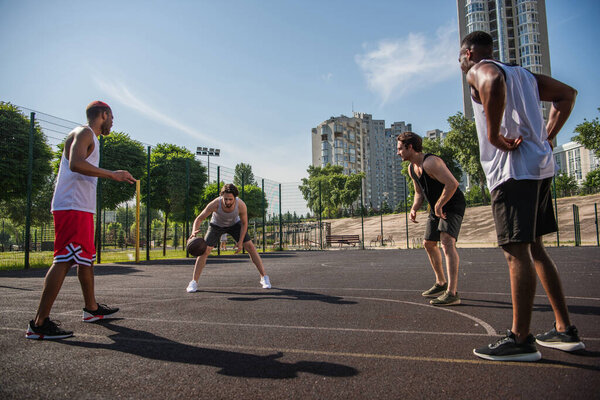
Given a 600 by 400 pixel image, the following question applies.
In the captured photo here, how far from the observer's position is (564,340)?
2.36 metres

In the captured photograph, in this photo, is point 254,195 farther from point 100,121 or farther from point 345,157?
point 345,157

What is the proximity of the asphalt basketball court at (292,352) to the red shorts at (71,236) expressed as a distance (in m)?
0.66

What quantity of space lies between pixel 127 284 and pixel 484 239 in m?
28.9

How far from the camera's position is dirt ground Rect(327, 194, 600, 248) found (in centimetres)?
2491

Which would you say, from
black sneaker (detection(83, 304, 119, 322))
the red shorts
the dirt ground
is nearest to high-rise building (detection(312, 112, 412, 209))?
the dirt ground

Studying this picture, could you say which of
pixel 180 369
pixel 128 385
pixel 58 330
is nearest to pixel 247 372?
pixel 180 369

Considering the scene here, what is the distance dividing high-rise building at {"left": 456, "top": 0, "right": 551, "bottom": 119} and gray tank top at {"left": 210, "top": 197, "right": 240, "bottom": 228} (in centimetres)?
8074

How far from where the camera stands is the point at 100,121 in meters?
3.53

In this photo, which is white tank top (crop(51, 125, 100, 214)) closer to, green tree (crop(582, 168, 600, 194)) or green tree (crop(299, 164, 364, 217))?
green tree (crop(582, 168, 600, 194))

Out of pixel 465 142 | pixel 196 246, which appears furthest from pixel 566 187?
pixel 196 246

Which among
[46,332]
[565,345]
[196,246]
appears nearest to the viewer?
[565,345]

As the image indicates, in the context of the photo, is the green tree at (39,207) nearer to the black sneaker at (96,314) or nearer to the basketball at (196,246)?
the basketball at (196,246)

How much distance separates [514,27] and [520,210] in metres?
93.1

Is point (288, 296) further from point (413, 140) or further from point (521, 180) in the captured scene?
point (521, 180)
